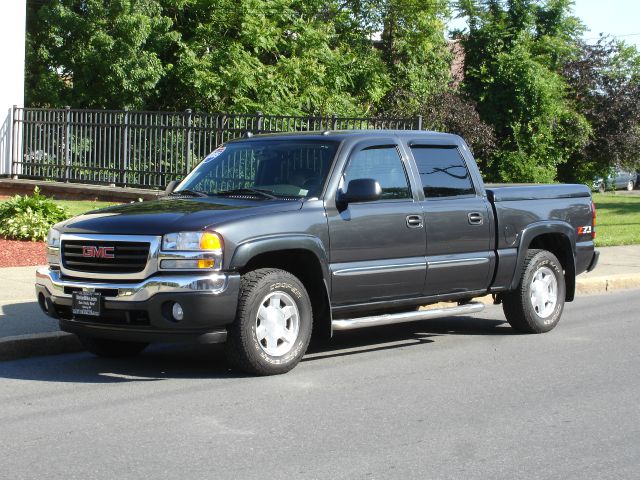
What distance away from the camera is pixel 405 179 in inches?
361

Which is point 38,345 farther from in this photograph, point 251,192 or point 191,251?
point 251,192

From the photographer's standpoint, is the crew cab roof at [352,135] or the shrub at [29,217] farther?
the shrub at [29,217]

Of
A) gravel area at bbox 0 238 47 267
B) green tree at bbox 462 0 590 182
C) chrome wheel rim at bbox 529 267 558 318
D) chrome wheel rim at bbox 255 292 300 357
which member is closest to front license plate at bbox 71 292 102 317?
chrome wheel rim at bbox 255 292 300 357

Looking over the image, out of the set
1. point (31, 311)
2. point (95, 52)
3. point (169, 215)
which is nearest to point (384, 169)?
point (169, 215)

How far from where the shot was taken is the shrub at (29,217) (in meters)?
14.9

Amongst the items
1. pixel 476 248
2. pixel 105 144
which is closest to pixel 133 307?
pixel 476 248

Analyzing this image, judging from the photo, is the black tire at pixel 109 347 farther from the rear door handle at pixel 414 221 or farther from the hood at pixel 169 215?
the rear door handle at pixel 414 221

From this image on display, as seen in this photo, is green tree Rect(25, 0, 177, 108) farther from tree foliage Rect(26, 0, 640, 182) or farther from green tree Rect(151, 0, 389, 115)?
green tree Rect(151, 0, 389, 115)

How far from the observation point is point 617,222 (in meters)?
24.8

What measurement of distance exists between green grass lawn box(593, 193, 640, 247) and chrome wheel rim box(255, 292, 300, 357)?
12327mm

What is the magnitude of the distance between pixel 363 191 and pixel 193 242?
1.52 meters

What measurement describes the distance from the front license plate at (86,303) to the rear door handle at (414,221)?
8.92ft

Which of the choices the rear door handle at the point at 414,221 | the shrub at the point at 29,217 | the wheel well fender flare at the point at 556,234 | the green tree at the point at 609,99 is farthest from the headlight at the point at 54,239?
the green tree at the point at 609,99

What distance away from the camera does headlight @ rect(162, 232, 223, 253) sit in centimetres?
759
